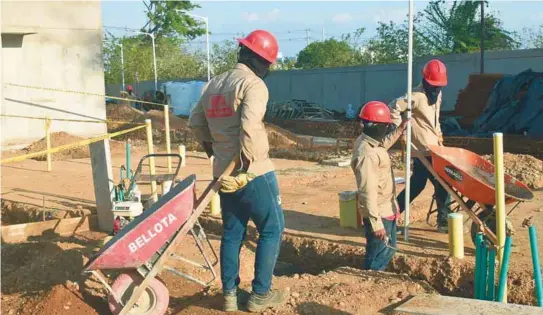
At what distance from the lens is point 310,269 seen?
698 cm

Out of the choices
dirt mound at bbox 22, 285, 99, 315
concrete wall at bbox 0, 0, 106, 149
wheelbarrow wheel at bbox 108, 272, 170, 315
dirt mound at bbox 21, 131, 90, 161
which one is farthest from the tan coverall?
concrete wall at bbox 0, 0, 106, 149

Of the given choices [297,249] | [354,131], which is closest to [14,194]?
[297,249]

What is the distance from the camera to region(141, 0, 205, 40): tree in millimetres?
56875

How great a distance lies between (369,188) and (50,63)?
15497mm

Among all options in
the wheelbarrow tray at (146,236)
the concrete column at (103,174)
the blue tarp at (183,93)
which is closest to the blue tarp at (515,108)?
the concrete column at (103,174)

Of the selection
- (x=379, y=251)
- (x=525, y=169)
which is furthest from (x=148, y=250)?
(x=525, y=169)

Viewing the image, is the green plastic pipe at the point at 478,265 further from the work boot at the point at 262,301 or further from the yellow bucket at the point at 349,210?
the yellow bucket at the point at 349,210

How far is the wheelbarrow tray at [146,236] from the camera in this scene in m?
4.36

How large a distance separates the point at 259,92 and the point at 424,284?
7.77 ft

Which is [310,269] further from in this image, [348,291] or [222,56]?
[222,56]

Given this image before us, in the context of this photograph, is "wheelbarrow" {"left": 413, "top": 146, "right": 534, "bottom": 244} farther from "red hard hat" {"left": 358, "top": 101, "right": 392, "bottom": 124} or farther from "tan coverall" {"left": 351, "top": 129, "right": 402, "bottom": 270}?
"red hard hat" {"left": 358, "top": 101, "right": 392, "bottom": 124}

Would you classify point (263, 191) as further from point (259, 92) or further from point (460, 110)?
point (460, 110)

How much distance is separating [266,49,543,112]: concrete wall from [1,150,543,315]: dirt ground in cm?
1339

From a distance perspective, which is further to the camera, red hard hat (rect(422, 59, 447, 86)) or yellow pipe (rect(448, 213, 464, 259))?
red hard hat (rect(422, 59, 447, 86))
